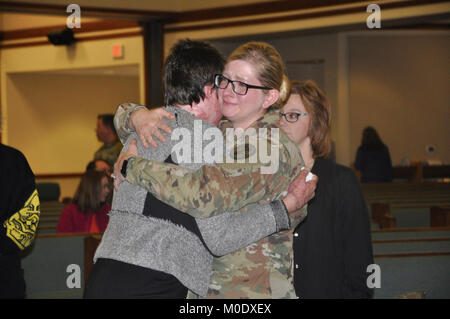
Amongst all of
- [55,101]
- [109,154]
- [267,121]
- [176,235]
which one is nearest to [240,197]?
[176,235]

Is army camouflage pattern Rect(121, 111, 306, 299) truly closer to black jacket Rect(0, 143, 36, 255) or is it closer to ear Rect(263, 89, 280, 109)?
ear Rect(263, 89, 280, 109)

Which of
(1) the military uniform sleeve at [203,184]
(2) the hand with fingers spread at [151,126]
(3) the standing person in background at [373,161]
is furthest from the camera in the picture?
(3) the standing person in background at [373,161]

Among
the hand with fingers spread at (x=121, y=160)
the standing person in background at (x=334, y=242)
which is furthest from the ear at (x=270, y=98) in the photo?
the standing person in background at (x=334, y=242)

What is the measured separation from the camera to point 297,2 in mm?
8844

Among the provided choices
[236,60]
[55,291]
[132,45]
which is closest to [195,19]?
[132,45]

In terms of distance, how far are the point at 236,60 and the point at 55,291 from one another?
245cm

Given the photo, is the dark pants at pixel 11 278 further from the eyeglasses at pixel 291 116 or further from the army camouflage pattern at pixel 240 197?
the eyeglasses at pixel 291 116

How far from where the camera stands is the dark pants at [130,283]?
66.1 inches

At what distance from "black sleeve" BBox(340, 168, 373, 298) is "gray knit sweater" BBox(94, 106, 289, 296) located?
70 centimetres

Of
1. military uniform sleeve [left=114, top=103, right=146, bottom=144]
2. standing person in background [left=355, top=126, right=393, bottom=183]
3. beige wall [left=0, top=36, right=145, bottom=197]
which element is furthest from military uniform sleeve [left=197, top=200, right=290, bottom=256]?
beige wall [left=0, top=36, right=145, bottom=197]

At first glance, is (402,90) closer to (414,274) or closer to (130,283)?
(414,274)

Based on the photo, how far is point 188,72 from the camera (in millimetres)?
1851

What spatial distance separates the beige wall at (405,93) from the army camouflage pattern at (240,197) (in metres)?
11.0

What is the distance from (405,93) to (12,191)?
1142 cm
